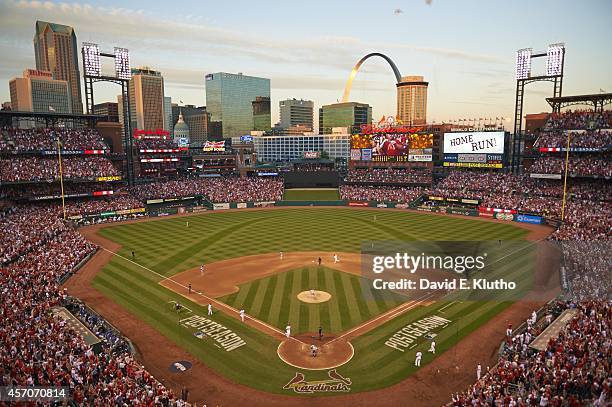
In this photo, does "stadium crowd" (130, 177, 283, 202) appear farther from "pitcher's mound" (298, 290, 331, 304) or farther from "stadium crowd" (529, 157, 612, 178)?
"pitcher's mound" (298, 290, 331, 304)

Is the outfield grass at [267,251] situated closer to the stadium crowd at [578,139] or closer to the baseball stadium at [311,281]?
the baseball stadium at [311,281]

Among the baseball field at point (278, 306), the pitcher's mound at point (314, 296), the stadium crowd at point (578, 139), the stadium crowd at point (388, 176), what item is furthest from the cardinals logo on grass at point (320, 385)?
the stadium crowd at point (388, 176)

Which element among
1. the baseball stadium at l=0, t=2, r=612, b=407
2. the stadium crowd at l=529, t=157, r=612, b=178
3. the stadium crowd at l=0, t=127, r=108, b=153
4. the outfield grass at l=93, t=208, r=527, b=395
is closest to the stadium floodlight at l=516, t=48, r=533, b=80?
the baseball stadium at l=0, t=2, r=612, b=407

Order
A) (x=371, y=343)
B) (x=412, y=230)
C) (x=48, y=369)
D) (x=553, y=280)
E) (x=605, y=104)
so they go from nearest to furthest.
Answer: (x=48, y=369) < (x=371, y=343) < (x=553, y=280) < (x=412, y=230) < (x=605, y=104)

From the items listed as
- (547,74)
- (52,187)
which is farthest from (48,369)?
(547,74)

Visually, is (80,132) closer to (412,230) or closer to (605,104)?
(412,230)

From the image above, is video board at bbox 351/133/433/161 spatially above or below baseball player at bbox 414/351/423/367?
above

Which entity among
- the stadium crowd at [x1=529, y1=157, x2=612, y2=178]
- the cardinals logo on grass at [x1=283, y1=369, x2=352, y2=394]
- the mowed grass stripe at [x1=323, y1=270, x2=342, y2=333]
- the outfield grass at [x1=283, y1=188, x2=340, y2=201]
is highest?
the stadium crowd at [x1=529, y1=157, x2=612, y2=178]
